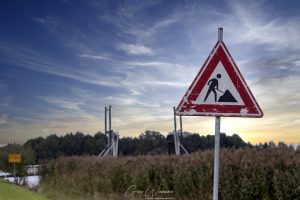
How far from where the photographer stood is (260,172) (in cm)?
1034

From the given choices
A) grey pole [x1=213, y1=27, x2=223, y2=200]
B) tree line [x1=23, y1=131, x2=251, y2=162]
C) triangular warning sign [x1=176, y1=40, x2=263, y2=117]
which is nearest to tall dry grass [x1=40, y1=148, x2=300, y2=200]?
grey pole [x1=213, y1=27, x2=223, y2=200]

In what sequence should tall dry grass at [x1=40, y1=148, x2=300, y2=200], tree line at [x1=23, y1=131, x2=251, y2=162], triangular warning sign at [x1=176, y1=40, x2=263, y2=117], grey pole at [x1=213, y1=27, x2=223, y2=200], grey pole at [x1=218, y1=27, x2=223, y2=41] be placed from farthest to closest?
tree line at [x1=23, y1=131, x2=251, y2=162], tall dry grass at [x1=40, y1=148, x2=300, y2=200], grey pole at [x1=218, y1=27, x2=223, y2=41], grey pole at [x1=213, y1=27, x2=223, y2=200], triangular warning sign at [x1=176, y1=40, x2=263, y2=117]

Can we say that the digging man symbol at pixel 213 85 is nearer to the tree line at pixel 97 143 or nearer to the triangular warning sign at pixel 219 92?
the triangular warning sign at pixel 219 92

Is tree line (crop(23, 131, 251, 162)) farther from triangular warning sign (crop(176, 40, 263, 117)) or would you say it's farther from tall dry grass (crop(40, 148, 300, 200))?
triangular warning sign (crop(176, 40, 263, 117))

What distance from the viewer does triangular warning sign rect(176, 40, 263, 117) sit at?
5.76m

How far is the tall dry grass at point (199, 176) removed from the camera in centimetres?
1006

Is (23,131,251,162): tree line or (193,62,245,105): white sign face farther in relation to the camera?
(23,131,251,162): tree line

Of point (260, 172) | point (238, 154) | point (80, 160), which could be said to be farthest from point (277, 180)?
point (80, 160)

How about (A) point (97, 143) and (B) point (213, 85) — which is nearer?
(B) point (213, 85)

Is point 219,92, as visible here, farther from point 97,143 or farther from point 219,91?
point 97,143

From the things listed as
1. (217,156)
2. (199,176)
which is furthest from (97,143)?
(217,156)

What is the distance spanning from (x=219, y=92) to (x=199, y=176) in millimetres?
6380

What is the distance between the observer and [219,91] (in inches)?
229

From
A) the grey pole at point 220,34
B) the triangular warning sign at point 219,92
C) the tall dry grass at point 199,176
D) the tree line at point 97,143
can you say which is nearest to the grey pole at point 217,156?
the grey pole at point 220,34
